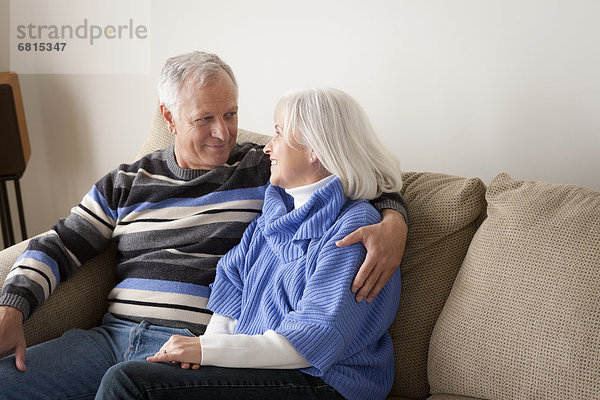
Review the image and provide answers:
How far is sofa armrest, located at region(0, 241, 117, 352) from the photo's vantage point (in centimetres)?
180

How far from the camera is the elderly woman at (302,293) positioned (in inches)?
53.9

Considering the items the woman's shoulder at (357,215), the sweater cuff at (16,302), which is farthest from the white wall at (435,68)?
the sweater cuff at (16,302)

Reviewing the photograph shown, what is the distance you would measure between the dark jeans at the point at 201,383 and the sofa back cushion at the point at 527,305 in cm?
35

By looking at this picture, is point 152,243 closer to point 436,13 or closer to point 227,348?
point 227,348

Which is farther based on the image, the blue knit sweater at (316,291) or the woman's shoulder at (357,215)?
the woman's shoulder at (357,215)

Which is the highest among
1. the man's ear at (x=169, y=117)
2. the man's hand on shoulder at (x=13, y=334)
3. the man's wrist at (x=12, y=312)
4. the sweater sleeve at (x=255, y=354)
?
the man's ear at (x=169, y=117)

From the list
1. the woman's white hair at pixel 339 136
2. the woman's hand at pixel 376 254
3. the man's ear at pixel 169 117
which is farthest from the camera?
the man's ear at pixel 169 117

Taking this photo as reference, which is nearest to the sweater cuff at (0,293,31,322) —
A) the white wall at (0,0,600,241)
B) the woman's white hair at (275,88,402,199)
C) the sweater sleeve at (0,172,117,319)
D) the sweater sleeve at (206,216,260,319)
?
the sweater sleeve at (0,172,117,319)

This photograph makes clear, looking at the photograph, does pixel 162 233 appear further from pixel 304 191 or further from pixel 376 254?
pixel 376 254

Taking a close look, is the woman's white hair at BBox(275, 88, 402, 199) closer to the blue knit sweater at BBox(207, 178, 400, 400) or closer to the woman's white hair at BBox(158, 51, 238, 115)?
the blue knit sweater at BBox(207, 178, 400, 400)

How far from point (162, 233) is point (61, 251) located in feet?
0.91

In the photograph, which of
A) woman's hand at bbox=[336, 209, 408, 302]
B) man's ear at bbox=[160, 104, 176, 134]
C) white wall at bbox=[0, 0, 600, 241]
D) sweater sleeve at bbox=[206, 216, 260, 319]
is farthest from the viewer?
man's ear at bbox=[160, 104, 176, 134]

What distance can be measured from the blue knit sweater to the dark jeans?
0.19 ft

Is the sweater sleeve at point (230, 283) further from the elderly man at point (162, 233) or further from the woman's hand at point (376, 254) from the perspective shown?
the woman's hand at point (376, 254)
